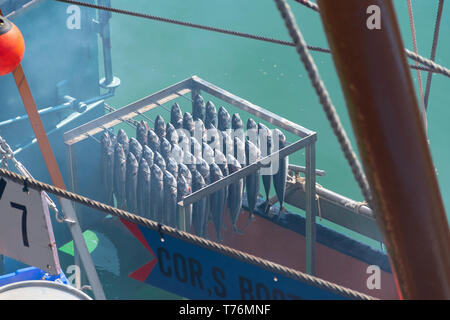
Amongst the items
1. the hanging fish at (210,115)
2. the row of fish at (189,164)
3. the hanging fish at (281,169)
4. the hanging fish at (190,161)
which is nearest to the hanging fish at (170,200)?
the row of fish at (189,164)

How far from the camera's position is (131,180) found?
6535 millimetres

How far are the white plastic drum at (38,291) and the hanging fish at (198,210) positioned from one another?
2.97m

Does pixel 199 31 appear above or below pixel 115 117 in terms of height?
above

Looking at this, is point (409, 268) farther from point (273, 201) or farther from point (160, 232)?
point (273, 201)

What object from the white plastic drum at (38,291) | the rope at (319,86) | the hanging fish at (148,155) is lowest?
the white plastic drum at (38,291)

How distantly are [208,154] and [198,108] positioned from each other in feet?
2.25

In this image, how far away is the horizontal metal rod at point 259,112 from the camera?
6156 mm

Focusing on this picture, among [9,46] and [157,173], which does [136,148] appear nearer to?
[157,173]

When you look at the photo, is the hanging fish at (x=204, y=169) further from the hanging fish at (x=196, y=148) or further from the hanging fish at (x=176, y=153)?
the hanging fish at (x=176, y=153)

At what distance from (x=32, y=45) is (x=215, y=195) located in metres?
2.62

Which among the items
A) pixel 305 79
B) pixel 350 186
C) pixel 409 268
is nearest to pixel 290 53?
pixel 305 79

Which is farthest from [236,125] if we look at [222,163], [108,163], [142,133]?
[108,163]

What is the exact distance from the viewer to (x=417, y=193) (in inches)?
50.9
